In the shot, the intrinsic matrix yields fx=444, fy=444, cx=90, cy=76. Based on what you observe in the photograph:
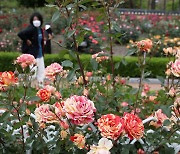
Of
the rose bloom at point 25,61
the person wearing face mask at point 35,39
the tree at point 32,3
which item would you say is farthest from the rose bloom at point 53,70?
the tree at point 32,3

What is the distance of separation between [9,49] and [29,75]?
26.4ft

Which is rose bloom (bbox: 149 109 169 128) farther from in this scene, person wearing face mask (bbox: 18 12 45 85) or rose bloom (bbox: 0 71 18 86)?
person wearing face mask (bbox: 18 12 45 85)

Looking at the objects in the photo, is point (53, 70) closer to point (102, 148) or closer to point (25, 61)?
point (25, 61)

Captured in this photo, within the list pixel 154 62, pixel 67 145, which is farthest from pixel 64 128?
pixel 154 62

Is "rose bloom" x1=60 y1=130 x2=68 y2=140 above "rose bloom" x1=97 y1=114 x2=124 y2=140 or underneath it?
underneath

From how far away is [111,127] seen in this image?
1247 millimetres

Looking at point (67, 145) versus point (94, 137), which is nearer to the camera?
point (67, 145)

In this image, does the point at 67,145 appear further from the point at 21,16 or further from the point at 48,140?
the point at 21,16

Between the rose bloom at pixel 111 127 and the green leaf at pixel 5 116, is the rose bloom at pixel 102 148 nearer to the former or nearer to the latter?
the rose bloom at pixel 111 127

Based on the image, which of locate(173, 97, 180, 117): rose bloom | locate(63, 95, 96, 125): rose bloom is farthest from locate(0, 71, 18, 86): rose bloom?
locate(173, 97, 180, 117): rose bloom

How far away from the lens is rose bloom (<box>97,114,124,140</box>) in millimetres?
1237

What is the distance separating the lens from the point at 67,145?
4.68 feet

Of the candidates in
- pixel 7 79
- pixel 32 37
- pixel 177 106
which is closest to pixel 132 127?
pixel 177 106

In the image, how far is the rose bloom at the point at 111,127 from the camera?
1237 millimetres
